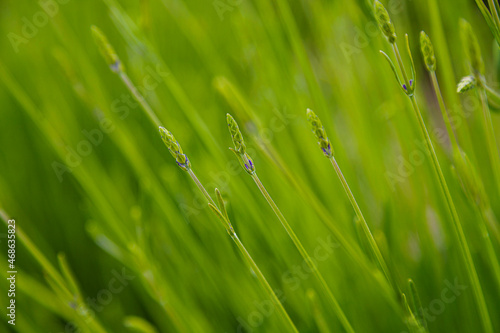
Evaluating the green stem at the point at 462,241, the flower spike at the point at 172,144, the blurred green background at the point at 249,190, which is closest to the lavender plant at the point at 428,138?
the green stem at the point at 462,241

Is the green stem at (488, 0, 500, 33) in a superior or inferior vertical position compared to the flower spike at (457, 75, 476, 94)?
superior

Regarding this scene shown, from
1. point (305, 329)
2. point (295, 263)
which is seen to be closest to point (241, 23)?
point (295, 263)

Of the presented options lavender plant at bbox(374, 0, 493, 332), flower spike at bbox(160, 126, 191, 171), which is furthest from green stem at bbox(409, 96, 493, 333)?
flower spike at bbox(160, 126, 191, 171)

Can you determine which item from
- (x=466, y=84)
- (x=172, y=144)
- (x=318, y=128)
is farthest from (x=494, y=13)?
(x=172, y=144)

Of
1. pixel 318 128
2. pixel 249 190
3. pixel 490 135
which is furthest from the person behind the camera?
pixel 249 190

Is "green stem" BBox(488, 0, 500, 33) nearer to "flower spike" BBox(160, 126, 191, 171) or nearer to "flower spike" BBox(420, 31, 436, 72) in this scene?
"flower spike" BBox(420, 31, 436, 72)

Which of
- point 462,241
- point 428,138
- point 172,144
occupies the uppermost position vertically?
point 172,144

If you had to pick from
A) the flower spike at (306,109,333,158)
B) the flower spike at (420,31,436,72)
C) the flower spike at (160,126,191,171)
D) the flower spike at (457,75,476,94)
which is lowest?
the flower spike at (457,75,476,94)

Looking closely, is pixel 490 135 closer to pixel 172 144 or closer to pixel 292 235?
pixel 292 235

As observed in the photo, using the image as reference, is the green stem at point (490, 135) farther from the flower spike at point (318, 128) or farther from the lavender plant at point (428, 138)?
the flower spike at point (318, 128)
